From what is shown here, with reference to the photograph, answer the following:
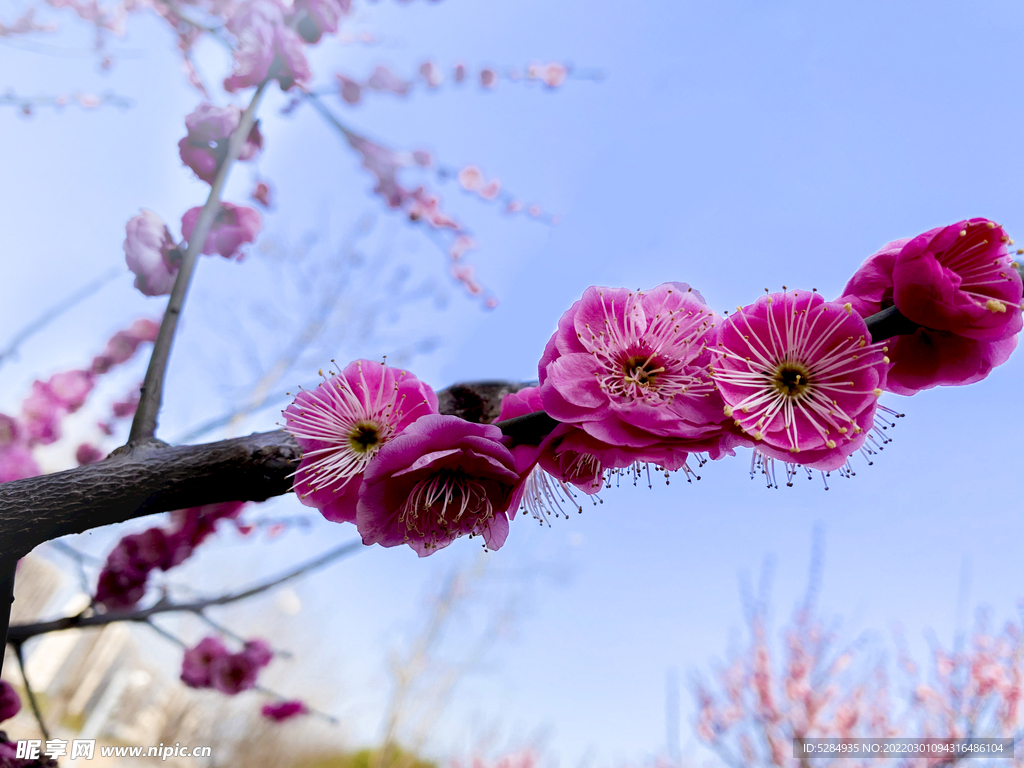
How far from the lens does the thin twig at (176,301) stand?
2.75 feet

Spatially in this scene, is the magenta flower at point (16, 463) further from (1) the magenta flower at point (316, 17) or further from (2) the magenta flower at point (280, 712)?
(1) the magenta flower at point (316, 17)

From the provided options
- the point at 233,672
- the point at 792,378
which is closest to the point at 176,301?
the point at 792,378

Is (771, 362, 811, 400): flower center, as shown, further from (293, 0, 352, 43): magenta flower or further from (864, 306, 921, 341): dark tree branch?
(293, 0, 352, 43): magenta flower

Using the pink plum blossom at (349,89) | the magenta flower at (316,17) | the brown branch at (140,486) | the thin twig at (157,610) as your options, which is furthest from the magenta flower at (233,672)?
the pink plum blossom at (349,89)

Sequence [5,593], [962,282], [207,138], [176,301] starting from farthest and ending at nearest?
[207,138]
[176,301]
[5,593]
[962,282]

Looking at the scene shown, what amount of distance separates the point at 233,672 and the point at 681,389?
92.5 inches

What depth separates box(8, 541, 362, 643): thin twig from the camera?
1.16m

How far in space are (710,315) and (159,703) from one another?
10.4 metres

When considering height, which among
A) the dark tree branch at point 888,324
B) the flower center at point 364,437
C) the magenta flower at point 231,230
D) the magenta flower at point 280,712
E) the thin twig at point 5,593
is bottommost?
the magenta flower at point 280,712

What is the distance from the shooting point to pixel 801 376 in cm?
66

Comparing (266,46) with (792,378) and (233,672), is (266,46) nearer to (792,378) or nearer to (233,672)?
(792,378)

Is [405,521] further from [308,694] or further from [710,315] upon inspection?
[308,694]

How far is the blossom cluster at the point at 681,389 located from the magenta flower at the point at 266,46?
2.98 ft

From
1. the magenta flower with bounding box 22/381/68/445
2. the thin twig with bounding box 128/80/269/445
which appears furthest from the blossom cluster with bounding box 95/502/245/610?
the magenta flower with bounding box 22/381/68/445
